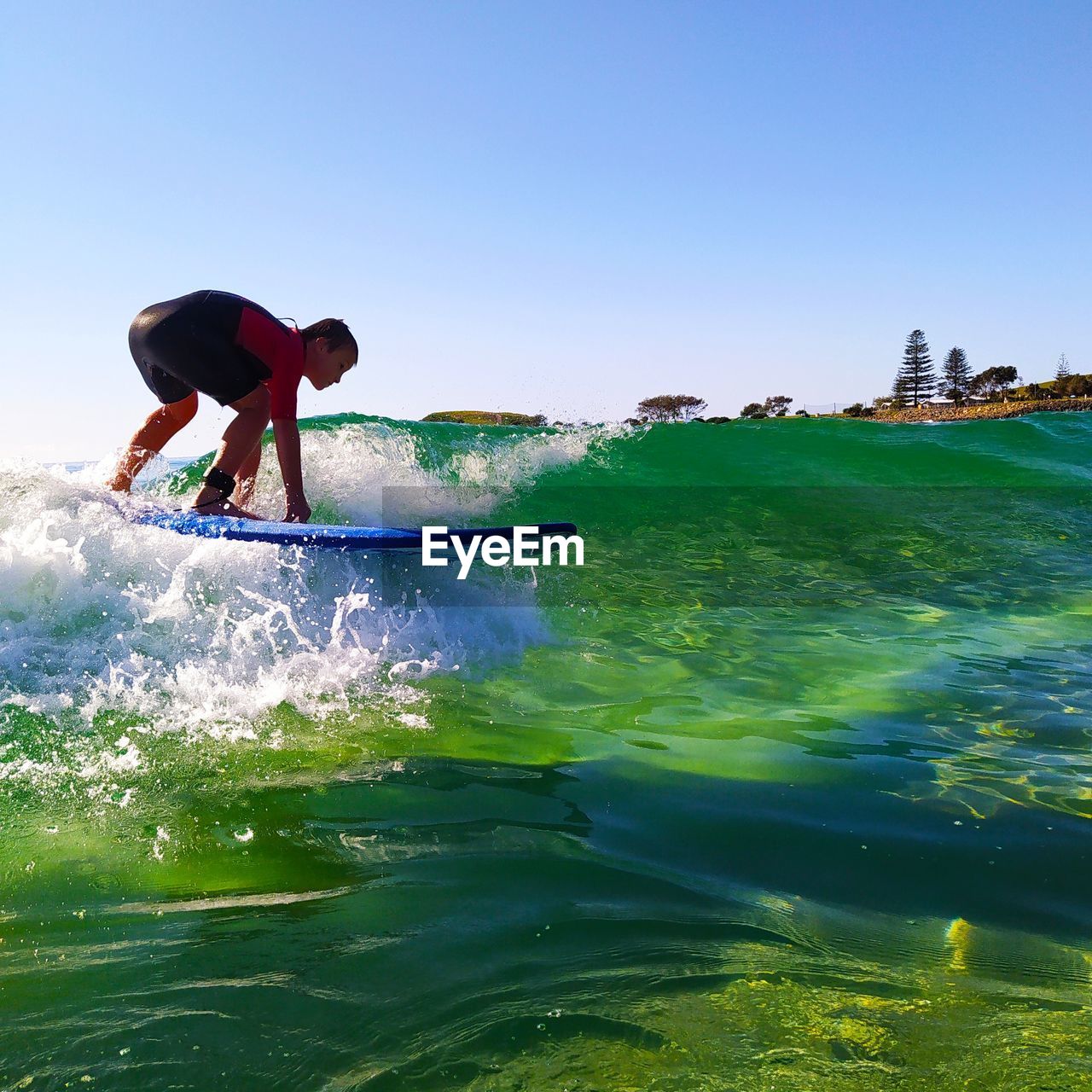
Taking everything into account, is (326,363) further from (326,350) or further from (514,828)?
(514,828)

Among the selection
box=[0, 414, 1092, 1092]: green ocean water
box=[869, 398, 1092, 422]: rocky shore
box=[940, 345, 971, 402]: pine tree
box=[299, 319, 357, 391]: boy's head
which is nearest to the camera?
box=[0, 414, 1092, 1092]: green ocean water

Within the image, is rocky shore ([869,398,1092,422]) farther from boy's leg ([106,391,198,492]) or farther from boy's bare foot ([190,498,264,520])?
boy's bare foot ([190,498,264,520])

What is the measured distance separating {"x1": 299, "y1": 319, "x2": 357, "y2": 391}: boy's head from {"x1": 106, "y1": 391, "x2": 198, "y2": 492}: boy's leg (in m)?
0.95

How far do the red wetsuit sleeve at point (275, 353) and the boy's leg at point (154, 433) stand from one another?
83cm

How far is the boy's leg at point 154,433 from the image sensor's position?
518cm

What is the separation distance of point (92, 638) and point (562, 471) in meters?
6.43

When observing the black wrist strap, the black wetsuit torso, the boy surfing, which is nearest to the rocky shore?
the boy surfing

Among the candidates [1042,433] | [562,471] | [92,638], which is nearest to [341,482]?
[562,471]

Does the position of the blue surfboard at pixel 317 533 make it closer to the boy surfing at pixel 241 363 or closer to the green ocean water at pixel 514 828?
the green ocean water at pixel 514 828

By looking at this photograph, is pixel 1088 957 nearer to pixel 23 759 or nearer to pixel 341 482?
pixel 23 759

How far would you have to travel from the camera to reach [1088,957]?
5.52ft

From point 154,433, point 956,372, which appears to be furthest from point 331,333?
point 956,372

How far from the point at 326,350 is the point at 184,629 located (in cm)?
191

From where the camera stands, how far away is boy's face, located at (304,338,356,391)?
4727 mm
